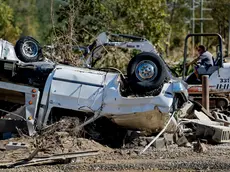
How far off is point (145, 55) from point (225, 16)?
35957mm

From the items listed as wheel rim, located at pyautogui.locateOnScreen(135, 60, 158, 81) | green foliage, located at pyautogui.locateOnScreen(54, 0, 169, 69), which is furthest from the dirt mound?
green foliage, located at pyautogui.locateOnScreen(54, 0, 169, 69)

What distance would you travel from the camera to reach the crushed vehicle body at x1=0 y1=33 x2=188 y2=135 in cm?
1018

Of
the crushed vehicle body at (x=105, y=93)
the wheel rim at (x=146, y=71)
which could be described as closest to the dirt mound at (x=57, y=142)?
the crushed vehicle body at (x=105, y=93)

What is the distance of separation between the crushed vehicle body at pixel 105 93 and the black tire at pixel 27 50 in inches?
42.2

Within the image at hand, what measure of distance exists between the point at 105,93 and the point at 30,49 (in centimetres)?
241

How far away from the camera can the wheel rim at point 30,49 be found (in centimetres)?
1173

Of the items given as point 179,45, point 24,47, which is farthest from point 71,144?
point 179,45

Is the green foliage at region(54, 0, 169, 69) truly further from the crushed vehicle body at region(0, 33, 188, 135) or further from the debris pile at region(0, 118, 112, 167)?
the debris pile at region(0, 118, 112, 167)

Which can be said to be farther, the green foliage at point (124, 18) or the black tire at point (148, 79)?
the green foliage at point (124, 18)

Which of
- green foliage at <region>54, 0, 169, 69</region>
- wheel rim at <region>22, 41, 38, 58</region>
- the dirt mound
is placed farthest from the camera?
Result: green foliage at <region>54, 0, 169, 69</region>

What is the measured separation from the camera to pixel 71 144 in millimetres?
9914

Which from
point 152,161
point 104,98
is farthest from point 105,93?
point 152,161

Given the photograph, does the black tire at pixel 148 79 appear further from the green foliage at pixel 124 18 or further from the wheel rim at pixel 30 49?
the green foliage at pixel 124 18

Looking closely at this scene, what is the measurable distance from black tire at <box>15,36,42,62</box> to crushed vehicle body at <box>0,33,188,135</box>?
1.07 m
